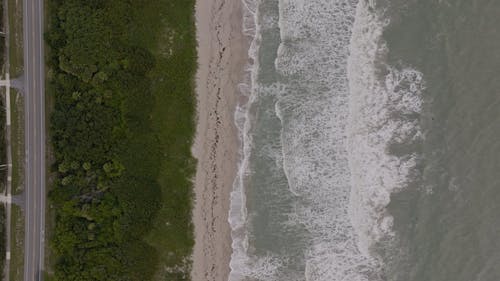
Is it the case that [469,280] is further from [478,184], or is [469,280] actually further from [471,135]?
[471,135]

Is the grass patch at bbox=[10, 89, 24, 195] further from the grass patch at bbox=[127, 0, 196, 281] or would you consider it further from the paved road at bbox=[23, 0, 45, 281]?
the grass patch at bbox=[127, 0, 196, 281]

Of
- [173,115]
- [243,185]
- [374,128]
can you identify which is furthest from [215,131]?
[374,128]

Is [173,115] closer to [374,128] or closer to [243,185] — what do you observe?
[243,185]

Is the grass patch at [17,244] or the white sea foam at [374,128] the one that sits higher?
the white sea foam at [374,128]

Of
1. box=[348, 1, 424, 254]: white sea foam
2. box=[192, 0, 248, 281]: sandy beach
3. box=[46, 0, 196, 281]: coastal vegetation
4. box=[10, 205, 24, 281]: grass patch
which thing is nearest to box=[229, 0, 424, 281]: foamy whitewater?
box=[348, 1, 424, 254]: white sea foam

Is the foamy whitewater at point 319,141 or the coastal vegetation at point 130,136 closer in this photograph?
the foamy whitewater at point 319,141

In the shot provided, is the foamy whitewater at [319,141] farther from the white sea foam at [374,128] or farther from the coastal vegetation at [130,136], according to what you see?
the coastal vegetation at [130,136]

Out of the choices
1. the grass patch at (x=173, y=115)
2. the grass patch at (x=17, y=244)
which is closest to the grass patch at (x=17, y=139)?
the grass patch at (x=17, y=244)
